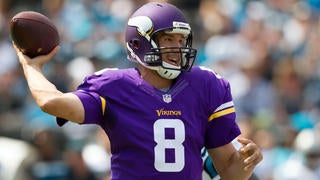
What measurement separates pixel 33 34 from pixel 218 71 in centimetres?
586

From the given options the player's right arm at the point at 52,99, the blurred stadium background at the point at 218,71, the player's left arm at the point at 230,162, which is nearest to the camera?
the player's right arm at the point at 52,99

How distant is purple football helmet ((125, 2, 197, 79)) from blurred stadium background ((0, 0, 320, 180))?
3.77 metres

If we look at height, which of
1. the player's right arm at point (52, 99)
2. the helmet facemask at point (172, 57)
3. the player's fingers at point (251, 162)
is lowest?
the player's fingers at point (251, 162)

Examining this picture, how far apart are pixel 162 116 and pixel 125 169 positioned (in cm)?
32

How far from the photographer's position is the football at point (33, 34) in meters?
5.16

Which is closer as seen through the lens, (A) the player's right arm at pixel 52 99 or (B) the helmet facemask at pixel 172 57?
(A) the player's right arm at pixel 52 99

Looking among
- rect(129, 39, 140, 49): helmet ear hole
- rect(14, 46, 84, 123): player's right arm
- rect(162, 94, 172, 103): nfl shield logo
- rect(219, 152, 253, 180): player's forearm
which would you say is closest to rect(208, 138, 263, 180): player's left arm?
rect(219, 152, 253, 180): player's forearm

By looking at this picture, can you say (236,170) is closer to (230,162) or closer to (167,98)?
(230,162)

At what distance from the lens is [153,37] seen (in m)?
5.26

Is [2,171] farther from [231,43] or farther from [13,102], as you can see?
[231,43]

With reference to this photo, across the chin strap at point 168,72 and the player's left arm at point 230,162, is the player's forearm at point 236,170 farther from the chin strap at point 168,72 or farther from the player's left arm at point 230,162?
the chin strap at point 168,72

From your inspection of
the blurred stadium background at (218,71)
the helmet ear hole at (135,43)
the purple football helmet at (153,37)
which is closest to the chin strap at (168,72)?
the purple football helmet at (153,37)

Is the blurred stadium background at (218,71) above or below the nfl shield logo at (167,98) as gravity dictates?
below

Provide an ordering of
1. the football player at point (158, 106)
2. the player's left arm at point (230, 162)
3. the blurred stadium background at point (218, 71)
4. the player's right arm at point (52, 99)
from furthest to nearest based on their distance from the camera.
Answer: the blurred stadium background at point (218, 71)
the player's left arm at point (230, 162)
the football player at point (158, 106)
the player's right arm at point (52, 99)
